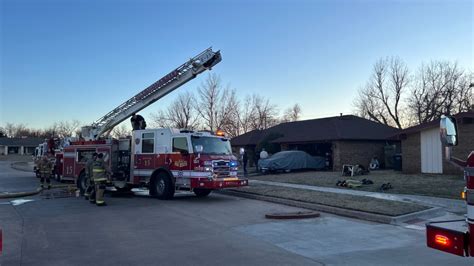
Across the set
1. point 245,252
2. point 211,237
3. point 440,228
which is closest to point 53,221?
point 211,237

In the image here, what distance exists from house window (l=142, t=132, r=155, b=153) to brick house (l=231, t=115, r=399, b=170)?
1637cm

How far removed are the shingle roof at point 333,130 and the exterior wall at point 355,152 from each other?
1.60 ft

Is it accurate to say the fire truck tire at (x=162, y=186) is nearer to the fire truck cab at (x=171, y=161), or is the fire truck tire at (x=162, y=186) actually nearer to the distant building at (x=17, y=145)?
the fire truck cab at (x=171, y=161)

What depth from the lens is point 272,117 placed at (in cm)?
6512

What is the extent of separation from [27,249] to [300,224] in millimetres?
5773

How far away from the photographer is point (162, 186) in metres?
15.3

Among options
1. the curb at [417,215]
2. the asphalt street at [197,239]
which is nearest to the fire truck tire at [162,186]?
the asphalt street at [197,239]

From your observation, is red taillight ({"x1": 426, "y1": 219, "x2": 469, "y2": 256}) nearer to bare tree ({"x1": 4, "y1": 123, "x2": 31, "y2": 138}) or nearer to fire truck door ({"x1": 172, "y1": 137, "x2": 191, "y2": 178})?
fire truck door ({"x1": 172, "y1": 137, "x2": 191, "y2": 178})

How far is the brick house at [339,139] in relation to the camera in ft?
96.0

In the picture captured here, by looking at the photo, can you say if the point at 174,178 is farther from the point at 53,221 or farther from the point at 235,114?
the point at 235,114

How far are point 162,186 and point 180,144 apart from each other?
5.60 feet

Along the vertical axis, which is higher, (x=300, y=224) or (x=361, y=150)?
(x=361, y=150)

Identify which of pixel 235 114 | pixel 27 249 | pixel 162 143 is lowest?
pixel 27 249

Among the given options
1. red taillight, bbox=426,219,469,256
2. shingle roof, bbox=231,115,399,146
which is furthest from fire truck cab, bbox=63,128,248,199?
shingle roof, bbox=231,115,399,146
